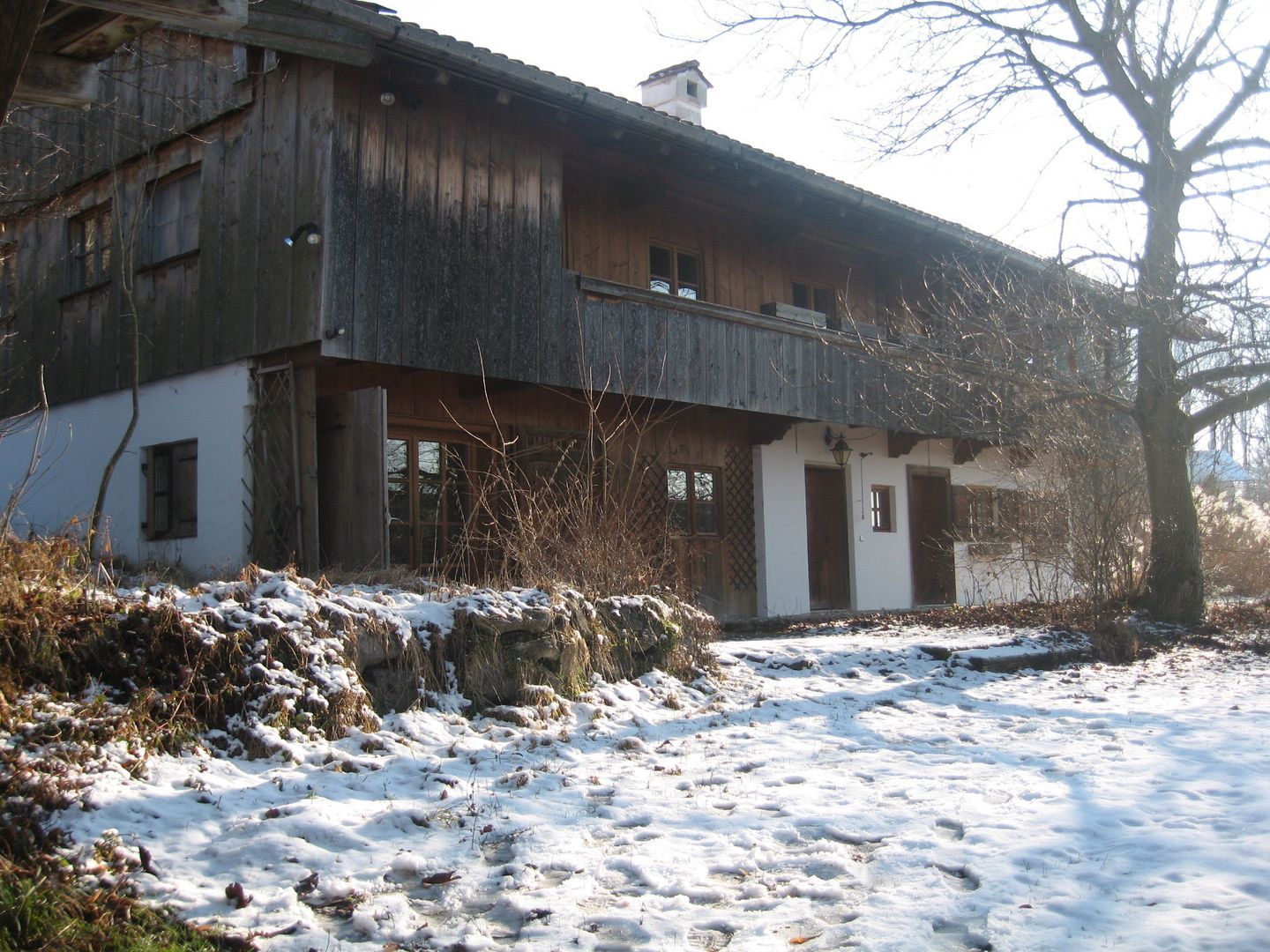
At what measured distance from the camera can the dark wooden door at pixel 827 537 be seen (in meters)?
15.8

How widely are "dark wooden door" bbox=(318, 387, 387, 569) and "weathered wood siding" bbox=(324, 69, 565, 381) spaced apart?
1.85 ft

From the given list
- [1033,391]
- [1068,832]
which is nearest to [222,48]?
[1033,391]

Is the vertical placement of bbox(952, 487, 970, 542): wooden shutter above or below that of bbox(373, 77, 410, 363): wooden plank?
below

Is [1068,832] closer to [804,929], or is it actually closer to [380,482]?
[804,929]

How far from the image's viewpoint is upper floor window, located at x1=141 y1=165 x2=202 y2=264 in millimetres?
11242

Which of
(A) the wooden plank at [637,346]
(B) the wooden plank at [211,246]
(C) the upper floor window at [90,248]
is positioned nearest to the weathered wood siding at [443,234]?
(A) the wooden plank at [637,346]

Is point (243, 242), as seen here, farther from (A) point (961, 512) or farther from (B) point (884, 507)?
(A) point (961, 512)

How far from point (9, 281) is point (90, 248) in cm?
232

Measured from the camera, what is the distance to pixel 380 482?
928 centimetres

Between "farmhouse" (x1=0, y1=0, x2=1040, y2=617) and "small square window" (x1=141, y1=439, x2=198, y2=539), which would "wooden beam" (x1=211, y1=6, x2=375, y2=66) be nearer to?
"farmhouse" (x1=0, y1=0, x2=1040, y2=617)

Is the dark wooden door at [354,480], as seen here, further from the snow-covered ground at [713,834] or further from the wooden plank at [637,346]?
the snow-covered ground at [713,834]

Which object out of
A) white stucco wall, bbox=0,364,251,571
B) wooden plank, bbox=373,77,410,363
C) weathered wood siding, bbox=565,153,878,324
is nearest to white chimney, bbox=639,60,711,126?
weathered wood siding, bbox=565,153,878,324

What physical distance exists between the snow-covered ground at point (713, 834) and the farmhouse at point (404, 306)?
290 centimetres

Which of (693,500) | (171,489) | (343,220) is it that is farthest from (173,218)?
(693,500)
